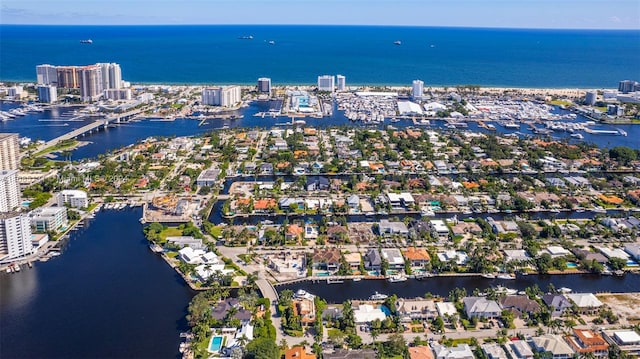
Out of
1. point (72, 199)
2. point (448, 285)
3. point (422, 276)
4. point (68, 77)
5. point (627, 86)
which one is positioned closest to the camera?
point (448, 285)

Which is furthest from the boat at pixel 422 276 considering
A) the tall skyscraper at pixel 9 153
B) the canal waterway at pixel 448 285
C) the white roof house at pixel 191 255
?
the tall skyscraper at pixel 9 153

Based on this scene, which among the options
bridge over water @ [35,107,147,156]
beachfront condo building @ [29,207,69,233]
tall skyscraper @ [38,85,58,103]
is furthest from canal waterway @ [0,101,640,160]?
beachfront condo building @ [29,207,69,233]

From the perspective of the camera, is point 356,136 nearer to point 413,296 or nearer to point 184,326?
point 413,296

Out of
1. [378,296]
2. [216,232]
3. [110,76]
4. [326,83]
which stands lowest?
[378,296]

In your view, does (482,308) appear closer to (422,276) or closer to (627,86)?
(422,276)

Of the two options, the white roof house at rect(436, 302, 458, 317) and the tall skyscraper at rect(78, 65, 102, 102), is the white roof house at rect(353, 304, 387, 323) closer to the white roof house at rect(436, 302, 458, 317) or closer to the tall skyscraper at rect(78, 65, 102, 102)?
the white roof house at rect(436, 302, 458, 317)

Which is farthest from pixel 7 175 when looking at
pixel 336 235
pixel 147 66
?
pixel 147 66

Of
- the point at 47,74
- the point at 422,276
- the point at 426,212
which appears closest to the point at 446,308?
the point at 422,276
